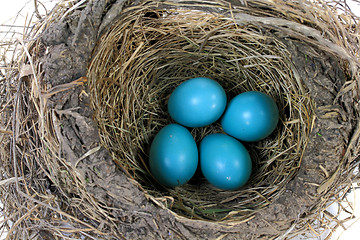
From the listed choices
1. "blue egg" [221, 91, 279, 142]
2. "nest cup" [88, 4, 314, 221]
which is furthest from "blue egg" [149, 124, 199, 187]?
"blue egg" [221, 91, 279, 142]

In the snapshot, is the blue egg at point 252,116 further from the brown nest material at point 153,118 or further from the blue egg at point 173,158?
the blue egg at point 173,158

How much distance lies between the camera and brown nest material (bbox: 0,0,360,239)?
85 cm

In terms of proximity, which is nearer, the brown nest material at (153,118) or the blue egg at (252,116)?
the brown nest material at (153,118)

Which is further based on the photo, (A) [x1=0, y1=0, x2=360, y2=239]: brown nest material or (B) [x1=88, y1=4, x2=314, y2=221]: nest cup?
(B) [x1=88, y1=4, x2=314, y2=221]: nest cup

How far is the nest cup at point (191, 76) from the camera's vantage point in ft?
3.38

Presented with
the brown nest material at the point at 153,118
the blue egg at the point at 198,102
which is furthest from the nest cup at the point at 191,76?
the blue egg at the point at 198,102

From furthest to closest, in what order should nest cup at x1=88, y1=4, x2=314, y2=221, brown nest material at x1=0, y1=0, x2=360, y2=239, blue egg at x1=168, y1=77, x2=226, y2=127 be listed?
blue egg at x1=168, y1=77, x2=226, y2=127 → nest cup at x1=88, y1=4, x2=314, y2=221 → brown nest material at x1=0, y1=0, x2=360, y2=239

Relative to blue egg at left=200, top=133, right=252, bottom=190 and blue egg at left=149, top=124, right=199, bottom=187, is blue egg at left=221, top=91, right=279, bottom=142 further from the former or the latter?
blue egg at left=149, top=124, right=199, bottom=187

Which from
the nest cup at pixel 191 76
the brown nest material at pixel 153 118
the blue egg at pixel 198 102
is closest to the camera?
the brown nest material at pixel 153 118

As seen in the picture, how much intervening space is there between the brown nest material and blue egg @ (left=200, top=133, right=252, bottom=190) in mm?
53

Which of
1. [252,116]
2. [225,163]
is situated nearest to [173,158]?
[225,163]

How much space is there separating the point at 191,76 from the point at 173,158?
0.43 metres

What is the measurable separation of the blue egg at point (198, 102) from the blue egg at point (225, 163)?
0.35 ft

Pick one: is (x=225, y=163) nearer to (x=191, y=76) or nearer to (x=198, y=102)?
(x=198, y=102)
